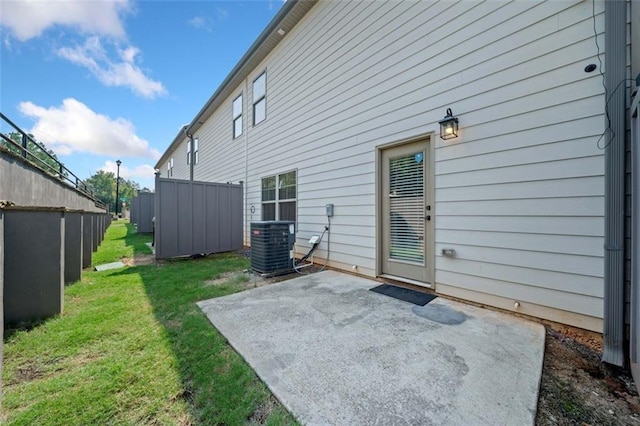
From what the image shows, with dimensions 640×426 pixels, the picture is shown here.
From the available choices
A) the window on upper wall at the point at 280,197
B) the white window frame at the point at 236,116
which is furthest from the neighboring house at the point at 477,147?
the white window frame at the point at 236,116

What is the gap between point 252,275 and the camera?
14.9 ft

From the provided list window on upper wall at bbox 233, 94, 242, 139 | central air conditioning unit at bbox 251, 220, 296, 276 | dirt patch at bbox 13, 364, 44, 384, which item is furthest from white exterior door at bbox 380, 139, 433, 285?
window on upper wall at bbox 233, 94, 242, 139

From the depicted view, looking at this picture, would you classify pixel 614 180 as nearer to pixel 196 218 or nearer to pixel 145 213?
pixel 196 218

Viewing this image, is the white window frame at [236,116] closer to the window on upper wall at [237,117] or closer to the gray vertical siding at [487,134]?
the window on upper wall at [237,117]

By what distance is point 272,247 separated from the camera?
448cm

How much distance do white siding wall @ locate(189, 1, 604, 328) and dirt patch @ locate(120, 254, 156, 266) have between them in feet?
14.8

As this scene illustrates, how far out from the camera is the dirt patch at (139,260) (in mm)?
5727

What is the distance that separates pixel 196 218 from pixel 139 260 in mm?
1729

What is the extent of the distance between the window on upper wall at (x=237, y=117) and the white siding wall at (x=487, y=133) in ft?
14.0

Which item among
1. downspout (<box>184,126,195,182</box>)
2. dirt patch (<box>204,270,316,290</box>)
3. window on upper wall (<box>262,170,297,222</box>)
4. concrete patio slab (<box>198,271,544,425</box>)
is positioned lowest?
dirt patch (<box>204,270,316,290</box>)

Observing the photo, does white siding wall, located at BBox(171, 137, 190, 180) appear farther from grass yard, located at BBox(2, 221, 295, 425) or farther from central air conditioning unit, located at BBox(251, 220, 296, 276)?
grass yard, located at BBox(2, 221, 295, 425)

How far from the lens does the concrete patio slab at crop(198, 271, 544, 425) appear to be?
1.38 meters

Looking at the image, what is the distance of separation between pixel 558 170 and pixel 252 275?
14.6 feet

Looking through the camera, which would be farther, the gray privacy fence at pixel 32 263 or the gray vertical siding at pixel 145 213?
the gray vertical siding at pixel 145 213
